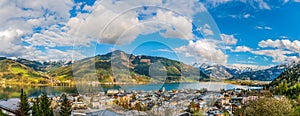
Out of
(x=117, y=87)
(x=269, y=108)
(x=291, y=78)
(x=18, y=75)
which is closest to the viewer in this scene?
(x=117, y=87)

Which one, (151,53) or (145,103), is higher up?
(151,53)

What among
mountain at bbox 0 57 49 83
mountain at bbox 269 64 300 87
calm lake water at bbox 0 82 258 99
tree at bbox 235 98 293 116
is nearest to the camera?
calm lake water at bbox 0 82 258 99

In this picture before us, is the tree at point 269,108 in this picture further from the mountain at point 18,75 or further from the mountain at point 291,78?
the mountain at point 18,75

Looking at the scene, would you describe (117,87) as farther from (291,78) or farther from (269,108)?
(291,78)

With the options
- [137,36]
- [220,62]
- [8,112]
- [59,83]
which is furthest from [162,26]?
[59,83]

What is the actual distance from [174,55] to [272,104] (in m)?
8.51

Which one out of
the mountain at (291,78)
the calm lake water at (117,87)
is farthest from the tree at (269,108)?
the mountain at (291,78)

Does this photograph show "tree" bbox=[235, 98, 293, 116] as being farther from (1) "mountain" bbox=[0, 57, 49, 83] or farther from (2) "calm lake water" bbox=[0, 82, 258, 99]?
(1) "mountain" bbox=[0, 57, 49, 83]

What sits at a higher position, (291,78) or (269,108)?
(291,78)

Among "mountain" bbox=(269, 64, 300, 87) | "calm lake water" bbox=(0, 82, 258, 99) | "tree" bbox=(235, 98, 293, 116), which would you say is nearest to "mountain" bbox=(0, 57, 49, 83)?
"calm lake water" bbox=(0, 82, 258, 99)

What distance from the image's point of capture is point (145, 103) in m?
10.5

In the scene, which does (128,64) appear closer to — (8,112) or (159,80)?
(159,80)

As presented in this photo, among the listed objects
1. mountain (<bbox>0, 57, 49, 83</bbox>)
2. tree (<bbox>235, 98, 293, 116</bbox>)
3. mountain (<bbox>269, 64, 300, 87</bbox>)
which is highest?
mountain (<bbox>0, 57, 49, 83</bbox>)

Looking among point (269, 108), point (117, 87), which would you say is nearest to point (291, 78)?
point (269, 108)
